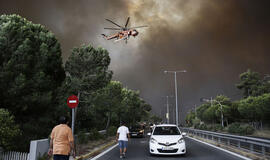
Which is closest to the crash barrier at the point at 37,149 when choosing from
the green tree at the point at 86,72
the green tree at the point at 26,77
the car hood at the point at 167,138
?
the car hood at the point at 167,138

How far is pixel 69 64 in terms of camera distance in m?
23.7

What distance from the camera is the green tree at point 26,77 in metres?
15.9

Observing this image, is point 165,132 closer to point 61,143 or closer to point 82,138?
point 82,138

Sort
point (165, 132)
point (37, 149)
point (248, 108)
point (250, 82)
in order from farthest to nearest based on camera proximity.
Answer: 1. point (250, 82)
2. point (248, 108)
3. point (165, 132)
4. point (37, 149)

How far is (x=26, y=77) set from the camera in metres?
16.8

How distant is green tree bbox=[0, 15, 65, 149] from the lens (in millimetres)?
15875

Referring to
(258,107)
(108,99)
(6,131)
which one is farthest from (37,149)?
(258,107)

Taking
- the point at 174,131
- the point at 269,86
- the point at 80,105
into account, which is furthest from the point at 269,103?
the point at 174,131

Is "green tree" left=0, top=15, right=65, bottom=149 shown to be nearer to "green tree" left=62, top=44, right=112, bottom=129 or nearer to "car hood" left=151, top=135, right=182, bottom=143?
"green tree" left=62, top=44, right=112, bottom=129

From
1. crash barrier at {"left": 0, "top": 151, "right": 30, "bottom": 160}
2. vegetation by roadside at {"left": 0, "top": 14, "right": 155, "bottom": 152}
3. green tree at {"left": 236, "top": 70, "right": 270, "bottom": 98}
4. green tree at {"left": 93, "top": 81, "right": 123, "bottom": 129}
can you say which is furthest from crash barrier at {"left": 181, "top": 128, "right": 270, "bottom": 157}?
green tree at {"left": 236, "top": 70, "right": 270, "bottom": 98}

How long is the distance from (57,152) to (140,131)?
2162cm

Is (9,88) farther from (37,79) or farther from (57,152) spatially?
(57,152)

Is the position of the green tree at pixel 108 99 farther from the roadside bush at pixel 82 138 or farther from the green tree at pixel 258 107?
the green tree at pixel 258 107

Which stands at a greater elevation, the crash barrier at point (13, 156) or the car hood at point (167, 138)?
the car hood at point (167, 138)
